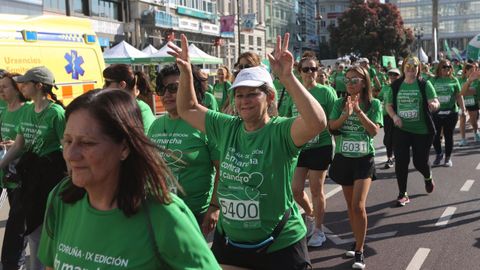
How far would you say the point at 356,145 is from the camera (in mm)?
5031

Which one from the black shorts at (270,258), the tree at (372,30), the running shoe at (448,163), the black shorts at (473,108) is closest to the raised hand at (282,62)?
the black shorts at (270,258)

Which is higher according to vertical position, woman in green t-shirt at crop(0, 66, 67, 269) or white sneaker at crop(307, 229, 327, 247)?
woman in green t-shirt at crop(0, 66, 67, 269)

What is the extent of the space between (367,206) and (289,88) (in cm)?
479

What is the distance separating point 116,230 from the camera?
1640 mm

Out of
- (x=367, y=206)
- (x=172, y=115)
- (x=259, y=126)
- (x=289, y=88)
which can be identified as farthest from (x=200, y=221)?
(x=367, y=206)

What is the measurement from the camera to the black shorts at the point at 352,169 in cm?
488

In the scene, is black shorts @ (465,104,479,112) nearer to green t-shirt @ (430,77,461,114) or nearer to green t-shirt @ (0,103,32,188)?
green t-shirt @ (430,77,461,114)

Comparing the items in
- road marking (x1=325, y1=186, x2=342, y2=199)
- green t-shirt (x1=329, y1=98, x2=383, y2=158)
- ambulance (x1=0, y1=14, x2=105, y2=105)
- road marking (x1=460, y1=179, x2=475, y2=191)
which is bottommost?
road marking (x1=325, y1=186, x2=342, y2=199)

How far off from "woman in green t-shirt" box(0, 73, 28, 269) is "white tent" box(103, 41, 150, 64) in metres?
15.4

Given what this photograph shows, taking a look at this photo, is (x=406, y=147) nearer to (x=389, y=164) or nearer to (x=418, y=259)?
(x=418, y=259)

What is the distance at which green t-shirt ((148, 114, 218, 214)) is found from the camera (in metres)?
3.59

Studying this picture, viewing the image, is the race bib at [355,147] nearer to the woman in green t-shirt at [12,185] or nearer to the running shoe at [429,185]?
the running shoe at [429,185]

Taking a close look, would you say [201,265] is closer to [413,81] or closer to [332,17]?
[413,81]

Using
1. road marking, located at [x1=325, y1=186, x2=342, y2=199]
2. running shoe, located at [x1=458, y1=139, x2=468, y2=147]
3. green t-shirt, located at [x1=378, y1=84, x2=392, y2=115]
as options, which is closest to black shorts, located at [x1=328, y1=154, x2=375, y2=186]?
green t-shirt, located at [x1=378, y1=84, x2=392, y2=115]
